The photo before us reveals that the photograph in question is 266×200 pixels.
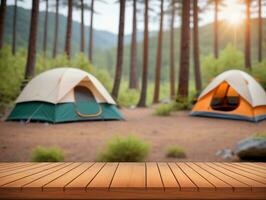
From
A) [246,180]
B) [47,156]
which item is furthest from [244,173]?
[47,156]

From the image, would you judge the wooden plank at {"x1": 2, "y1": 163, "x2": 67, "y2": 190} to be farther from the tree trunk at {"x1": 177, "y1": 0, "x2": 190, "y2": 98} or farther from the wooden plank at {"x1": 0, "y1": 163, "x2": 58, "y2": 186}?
the tree trunk at {"x1": 177, "y1": 0, "x2": 190, "y2": 98}

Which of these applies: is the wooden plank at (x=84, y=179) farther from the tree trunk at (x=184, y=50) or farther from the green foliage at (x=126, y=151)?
the tree trunk at (x=184, y=50)

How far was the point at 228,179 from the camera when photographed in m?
1.94

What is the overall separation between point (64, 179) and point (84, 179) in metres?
Result: 0.12

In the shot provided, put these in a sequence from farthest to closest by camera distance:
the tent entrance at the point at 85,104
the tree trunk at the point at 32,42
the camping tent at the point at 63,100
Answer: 1. the tent entrance at the point at 85,104
2. the camping tent at the point at 63,100
3. the tree trunk at the point at 32,42

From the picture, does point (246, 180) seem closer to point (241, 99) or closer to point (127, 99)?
point (241, 99)

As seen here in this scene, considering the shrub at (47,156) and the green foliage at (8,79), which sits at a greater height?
the green foliage at (8,79)

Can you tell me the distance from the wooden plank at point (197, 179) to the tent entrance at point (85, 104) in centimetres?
566

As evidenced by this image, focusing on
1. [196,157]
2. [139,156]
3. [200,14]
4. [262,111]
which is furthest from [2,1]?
[200,14]

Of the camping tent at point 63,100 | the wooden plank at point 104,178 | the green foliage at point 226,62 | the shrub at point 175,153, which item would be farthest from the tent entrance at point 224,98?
the wooden plank at point 104,178

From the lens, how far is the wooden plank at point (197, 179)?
1.71 m

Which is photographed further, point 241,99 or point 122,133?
point 241,99

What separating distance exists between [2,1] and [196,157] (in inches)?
139

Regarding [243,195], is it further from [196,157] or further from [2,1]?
[2,1]
